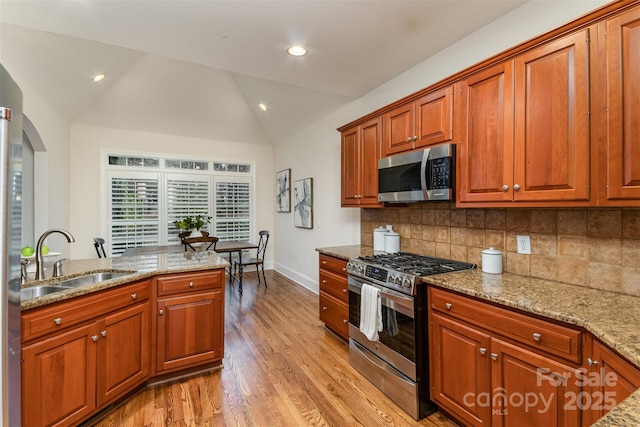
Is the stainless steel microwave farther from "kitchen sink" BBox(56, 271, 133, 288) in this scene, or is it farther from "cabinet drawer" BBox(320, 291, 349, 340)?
"kitchen sink" BBox(56, 271, 133, 288)

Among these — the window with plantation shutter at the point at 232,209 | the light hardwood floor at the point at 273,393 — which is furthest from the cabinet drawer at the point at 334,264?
the window with plantation shutter at the point at 232,209

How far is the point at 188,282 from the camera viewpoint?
7.89ft

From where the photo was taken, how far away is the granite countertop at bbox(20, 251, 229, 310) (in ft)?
5.88

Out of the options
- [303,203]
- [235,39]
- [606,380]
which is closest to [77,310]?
[235,39]

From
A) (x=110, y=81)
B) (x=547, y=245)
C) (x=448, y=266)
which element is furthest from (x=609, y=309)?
(x=110, y=81)

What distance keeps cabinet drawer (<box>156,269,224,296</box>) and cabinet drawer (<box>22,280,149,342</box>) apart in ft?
0.42

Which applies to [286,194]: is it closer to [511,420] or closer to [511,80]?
[511,80]

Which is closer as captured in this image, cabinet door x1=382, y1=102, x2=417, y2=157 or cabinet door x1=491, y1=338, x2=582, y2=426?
cabinet door x1=491, y1=338, x2=582, y2=426

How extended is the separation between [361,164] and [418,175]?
2.81ft

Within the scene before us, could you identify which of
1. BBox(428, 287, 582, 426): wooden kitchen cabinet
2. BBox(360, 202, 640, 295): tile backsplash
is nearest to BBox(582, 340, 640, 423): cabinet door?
BBox(428, 287, 582, 426): wooden kitchen cabinet

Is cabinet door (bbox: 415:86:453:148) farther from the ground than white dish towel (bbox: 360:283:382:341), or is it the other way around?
cabinet door (bbox: 415:86:453:148)

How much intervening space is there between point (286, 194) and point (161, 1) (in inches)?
165

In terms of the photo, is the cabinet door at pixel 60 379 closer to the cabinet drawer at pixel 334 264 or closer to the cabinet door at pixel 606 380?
the cabinet drawer at pixel 334 264

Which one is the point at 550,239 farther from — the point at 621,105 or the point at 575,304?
the point at 621,105
